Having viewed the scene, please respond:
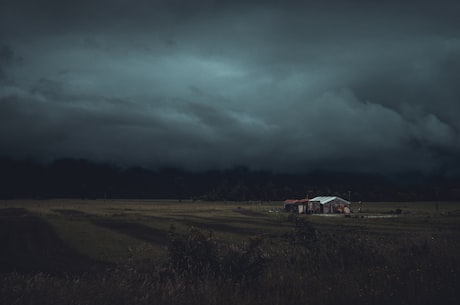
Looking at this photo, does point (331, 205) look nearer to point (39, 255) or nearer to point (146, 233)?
point (146, 233)

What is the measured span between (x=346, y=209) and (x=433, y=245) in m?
110

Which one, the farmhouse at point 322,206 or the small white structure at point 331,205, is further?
the farmhouse at point 322,206

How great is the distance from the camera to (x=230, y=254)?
11172mm

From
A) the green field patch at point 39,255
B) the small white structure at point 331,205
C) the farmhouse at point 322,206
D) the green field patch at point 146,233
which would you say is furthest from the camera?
the farmhouse at point 322,206

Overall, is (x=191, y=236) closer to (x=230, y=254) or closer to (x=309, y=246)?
(x=230, y=254)

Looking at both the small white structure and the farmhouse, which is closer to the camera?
the small white structure

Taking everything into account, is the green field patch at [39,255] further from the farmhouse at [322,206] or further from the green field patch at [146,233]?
the farmhouse at [322,206]

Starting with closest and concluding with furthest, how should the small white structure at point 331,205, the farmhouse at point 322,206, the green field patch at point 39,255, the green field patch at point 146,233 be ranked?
the green field patch at point 39,255 → the green field patch at point 146,233 → the small white structure at point 331,205 → the farmhouse at point 322,206

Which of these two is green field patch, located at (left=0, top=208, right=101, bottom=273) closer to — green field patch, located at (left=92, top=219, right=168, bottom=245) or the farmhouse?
green field patch, located at (left=92, top=219, right=168, bottom=245)

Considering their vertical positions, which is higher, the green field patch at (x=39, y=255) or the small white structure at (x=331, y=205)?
the green field patch at (x=39, y=255)

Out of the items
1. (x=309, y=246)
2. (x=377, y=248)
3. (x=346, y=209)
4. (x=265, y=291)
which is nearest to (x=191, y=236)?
(x=265, y=291)


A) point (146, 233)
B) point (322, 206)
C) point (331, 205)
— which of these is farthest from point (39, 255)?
point (331, 205)

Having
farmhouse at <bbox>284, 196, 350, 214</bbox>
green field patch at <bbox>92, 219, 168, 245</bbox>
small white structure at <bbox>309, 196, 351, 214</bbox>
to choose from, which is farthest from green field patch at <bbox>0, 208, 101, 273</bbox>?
small white structure at <bbox>309, 196, 351, 214</bbox>

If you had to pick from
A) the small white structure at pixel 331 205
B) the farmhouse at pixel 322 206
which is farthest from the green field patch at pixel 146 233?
the small white structure at pixel 331 205
